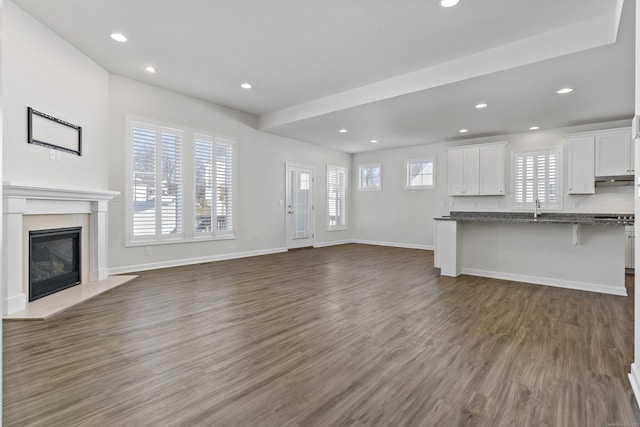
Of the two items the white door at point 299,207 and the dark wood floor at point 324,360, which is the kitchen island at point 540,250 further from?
the white door at point 299,207

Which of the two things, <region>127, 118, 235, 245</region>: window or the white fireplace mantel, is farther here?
<region>127, 118, 235, 245</region>: window

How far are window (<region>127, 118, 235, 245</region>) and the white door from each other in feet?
5.60

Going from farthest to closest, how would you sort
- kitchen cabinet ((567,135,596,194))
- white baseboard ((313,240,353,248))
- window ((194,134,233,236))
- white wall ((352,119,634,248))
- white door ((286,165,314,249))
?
white baseboard ((313,240,353,248))
white door ((286,165,314,249))
white wall ((352,119,634,248))
window ((194,134,233,236))
kitchen cabinet ((567,135,596,194))

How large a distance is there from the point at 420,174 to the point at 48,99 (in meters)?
7.49

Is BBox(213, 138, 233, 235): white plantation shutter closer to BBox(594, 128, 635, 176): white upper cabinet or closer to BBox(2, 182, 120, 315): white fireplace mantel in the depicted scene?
BBox(2, 182, 120, 315): white fireplace mantel

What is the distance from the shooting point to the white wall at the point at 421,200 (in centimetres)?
609

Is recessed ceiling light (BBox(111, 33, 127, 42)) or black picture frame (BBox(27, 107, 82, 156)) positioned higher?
recessed ceiling light (BBox(111, 33, 127, 42))

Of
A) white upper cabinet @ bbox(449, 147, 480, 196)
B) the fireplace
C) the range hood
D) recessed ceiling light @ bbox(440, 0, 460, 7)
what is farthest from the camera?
white upper cabinet @ bbox(449, 147, 480, 196)

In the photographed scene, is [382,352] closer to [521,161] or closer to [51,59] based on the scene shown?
[51,59]

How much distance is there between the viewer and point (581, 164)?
5.94 metres

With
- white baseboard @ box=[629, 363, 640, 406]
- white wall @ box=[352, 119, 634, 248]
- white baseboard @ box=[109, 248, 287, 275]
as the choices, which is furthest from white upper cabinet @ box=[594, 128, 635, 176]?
white baseboard @ box=[109, 248, 287, 275]

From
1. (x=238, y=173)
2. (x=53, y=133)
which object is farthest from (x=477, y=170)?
(x=53, y=133)

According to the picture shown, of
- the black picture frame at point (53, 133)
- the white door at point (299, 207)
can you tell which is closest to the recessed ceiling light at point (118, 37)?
the black picture frame at point (53, 133)

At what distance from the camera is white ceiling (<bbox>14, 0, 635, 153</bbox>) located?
3.26 m
